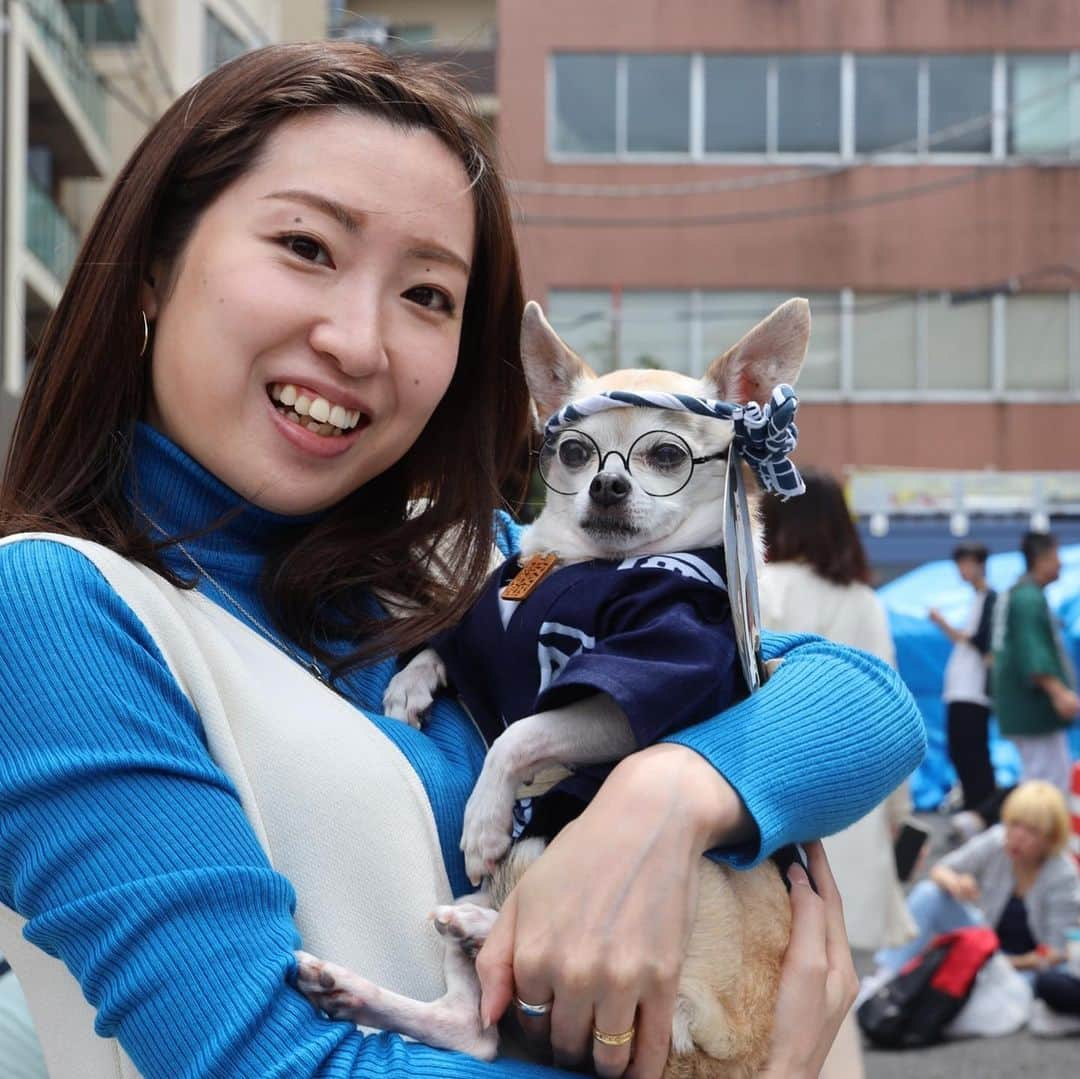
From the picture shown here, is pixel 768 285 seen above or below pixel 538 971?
above

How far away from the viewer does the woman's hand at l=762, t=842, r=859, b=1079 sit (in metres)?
1.56

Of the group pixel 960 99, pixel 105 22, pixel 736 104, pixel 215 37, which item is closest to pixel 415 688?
pixel 215 37

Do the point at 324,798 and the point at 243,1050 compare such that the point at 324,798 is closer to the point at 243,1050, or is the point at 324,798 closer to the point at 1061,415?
the point at 243,1050

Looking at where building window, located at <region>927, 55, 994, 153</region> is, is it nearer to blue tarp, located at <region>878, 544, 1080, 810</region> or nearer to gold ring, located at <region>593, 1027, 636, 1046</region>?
blue tarp, located at <region>878, 544, 1080, 810</region>

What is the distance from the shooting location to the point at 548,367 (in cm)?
208

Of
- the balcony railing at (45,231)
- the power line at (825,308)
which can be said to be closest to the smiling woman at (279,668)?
the balcony railing at (45,231)

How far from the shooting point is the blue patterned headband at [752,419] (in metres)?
1.81

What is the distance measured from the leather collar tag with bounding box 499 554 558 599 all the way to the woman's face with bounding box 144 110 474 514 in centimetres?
26

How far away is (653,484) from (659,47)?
682 inches

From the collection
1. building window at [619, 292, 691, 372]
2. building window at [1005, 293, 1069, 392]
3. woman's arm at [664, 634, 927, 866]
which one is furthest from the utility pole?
woman's arm at [664, 634, 927, 866]

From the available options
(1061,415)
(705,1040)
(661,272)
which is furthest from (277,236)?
(1061,415)

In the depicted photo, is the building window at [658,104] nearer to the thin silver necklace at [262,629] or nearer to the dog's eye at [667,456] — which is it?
the dog's eye at [667,456]

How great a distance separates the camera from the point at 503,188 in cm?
185

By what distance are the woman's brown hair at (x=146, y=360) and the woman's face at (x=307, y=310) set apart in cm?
3
